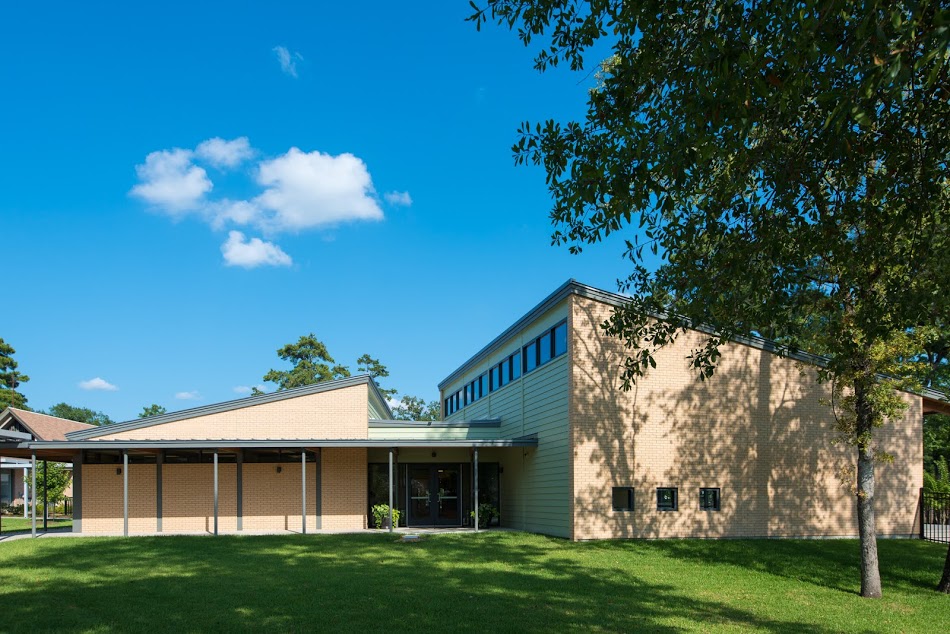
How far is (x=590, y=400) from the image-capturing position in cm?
2128

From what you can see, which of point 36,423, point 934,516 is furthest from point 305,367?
point 934,516

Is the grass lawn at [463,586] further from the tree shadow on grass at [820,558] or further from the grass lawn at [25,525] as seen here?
the grass lawn at [25,525]

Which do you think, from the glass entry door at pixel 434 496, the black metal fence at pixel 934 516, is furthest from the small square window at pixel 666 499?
the glass entry door at pixel 434 496

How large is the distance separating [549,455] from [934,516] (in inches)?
437

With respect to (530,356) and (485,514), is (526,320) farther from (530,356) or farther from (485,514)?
(485,514)

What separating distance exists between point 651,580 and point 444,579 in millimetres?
3742

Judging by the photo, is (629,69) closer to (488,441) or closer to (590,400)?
(590,400)

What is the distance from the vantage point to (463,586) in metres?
13.8

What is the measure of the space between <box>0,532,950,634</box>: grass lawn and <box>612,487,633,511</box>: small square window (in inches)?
49.8

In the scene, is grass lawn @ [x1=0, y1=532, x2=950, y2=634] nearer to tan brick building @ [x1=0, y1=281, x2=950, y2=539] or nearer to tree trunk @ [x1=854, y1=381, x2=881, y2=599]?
tree trunk @ [x1=854, y1=381, x2=881, y2=599]

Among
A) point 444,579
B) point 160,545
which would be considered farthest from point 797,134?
point 160,545

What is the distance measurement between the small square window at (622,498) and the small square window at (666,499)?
29.0 inches

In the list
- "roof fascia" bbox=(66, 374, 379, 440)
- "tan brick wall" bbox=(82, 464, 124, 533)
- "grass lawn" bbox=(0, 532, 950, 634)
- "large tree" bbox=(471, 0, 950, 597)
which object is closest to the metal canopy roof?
"roof fascia" bbox=(66, 374, 379, 440)

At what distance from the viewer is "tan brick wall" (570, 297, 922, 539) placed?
2120 cm
